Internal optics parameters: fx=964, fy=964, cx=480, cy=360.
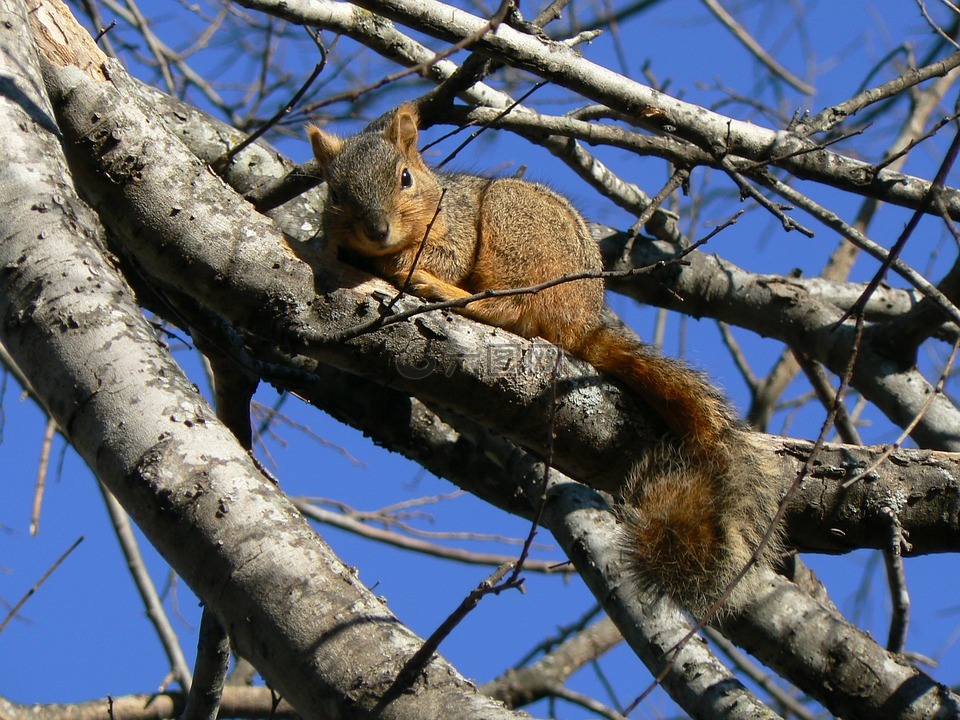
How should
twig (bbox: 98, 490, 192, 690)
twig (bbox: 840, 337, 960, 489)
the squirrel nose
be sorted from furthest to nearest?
1. twig (bbox: 98, 490, 192, 690)
2. the squirrel nose
3. twig (bbox: 840, 337, 960, 489)

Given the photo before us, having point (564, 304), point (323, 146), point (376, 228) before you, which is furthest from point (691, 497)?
point (323, 146)

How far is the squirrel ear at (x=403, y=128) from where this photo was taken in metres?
3.65

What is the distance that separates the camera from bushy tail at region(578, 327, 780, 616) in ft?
9.07

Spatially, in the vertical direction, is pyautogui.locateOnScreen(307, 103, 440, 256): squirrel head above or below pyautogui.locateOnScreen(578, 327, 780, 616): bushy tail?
above

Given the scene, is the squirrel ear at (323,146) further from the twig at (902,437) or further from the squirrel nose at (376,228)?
the twig at (902,437)

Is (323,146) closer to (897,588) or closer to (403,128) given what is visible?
(403,128)

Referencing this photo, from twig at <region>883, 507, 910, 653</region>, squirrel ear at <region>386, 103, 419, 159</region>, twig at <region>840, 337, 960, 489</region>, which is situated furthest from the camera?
squirrel ear at <region>386, 103, 419, 159</region>

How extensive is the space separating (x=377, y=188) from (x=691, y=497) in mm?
1522

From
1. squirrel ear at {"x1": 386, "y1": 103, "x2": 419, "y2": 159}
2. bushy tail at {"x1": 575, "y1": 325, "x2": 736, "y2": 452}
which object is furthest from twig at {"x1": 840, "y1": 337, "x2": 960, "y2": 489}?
squirrel ear at {"x1": 386, "y1": 103, "x2": 419, "y2": 159}

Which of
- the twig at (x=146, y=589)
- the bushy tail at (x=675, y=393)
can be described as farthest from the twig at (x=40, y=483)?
the bushy tail at (x=675, y=393)

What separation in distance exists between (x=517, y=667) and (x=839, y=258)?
10.4ft

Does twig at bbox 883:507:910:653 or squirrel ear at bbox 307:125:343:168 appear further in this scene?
squirrel ear at bbox 307:125:343:168

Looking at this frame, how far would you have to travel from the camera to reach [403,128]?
145 inches

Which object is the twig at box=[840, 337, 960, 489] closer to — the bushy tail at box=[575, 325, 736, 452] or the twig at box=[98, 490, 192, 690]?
the bushy tail at box=[575, 325, 736, 452]
